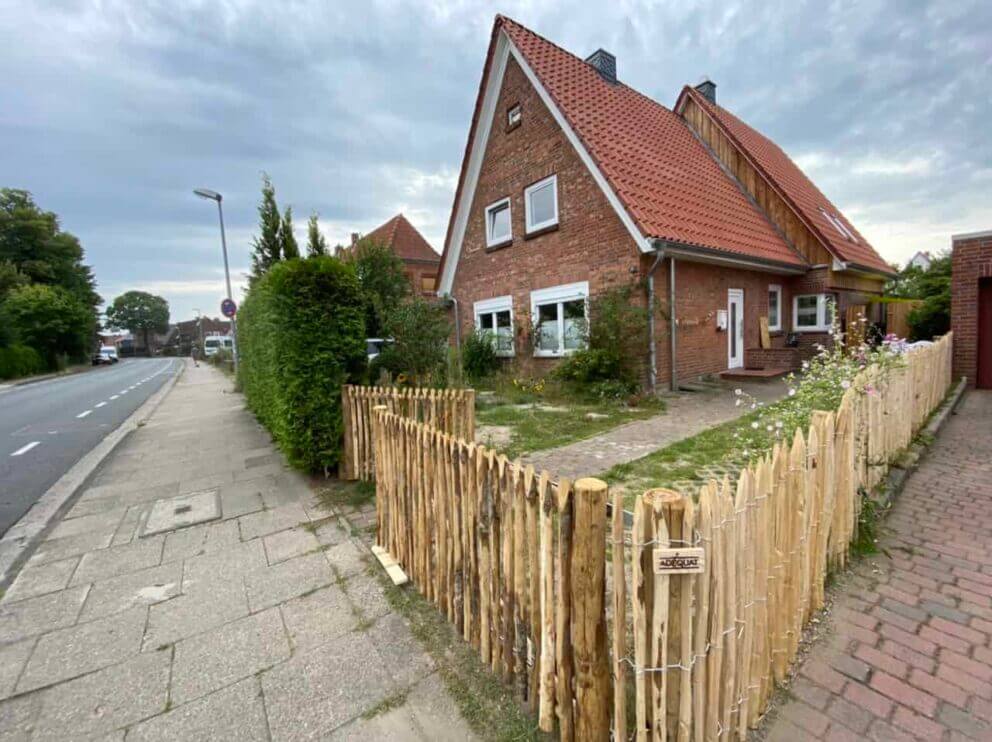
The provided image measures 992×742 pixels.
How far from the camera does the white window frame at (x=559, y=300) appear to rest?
10148mm

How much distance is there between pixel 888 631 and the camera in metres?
2.25

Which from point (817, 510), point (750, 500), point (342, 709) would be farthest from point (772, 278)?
point (342, 709)

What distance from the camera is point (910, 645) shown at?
2.15 metres

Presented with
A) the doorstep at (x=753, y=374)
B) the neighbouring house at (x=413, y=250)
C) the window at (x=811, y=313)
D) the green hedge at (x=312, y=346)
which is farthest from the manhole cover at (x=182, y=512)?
the neighbouring house at (x=413, y=250)

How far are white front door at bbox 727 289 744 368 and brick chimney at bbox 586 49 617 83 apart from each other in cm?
761

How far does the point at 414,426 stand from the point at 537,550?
116cm

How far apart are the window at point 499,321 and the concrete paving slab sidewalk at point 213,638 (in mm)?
8562

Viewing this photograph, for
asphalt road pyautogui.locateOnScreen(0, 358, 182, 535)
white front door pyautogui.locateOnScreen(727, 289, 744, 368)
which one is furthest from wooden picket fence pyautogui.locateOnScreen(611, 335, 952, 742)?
white front door pyautogui.locateOnScreen(727, 289, 744, 368)

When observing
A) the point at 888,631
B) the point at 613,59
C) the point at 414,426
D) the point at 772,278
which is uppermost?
the point at 613,59

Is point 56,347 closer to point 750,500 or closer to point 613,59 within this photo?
point 613,59

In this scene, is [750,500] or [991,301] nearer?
[750,500]

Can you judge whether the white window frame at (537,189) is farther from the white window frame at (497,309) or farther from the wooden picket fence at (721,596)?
the wooden picket fence at (721,596)

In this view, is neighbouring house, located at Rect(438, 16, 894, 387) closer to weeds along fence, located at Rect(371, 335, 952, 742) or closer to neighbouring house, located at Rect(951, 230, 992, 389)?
neighbouring house, located at Rect(951, 230, 992, 389)

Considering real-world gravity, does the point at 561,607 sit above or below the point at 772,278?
below
